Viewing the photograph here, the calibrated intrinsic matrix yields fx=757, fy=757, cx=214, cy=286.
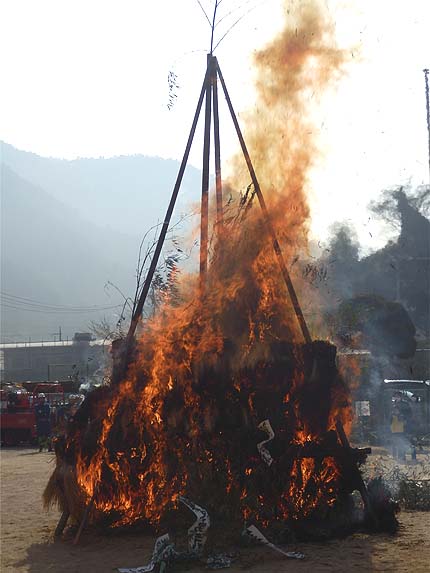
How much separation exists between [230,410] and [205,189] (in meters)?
3.59

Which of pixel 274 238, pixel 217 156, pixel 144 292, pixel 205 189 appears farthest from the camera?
pixel 217 156

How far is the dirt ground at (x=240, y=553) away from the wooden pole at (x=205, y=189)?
4.00m

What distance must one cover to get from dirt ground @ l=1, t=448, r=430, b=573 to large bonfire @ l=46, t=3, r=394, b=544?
1.96 ft

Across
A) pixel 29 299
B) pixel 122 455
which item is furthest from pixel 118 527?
pixel 29 299

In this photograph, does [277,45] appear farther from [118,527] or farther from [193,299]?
[118,527]

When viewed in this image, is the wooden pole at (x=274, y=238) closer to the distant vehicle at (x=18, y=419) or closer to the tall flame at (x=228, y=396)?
the tall flame at (x=228, y=396)

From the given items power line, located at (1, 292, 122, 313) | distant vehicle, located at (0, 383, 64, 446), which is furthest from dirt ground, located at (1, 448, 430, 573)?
power line, located at (1, 292, 122, 313)

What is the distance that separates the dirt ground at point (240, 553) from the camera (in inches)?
347

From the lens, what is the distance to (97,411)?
11398mm

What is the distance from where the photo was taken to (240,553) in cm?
944

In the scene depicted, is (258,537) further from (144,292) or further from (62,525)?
(144,292)

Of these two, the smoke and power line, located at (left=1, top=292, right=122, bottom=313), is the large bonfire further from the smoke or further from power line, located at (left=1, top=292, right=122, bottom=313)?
power line, located at (left=1, top=292, right=122, bottom=313)

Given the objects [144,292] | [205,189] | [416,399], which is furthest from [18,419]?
[205,189]

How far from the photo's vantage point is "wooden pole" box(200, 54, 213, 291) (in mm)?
11656
